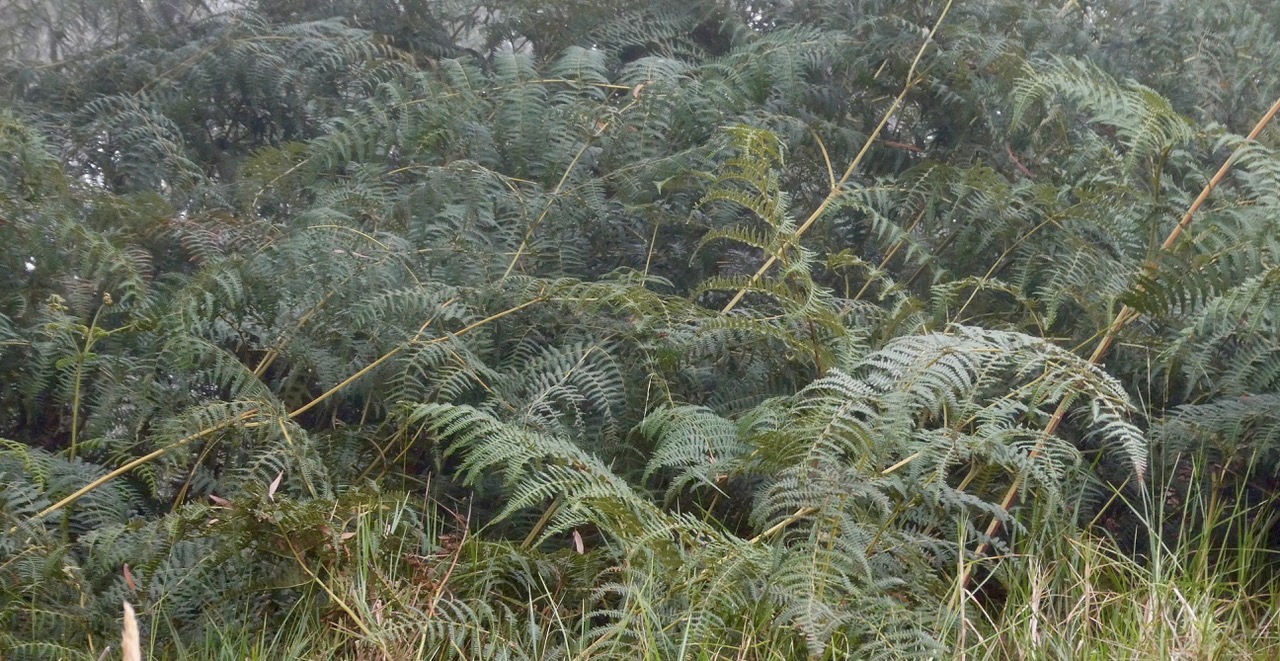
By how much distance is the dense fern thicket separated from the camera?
2.10 meters

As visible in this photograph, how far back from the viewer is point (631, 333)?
2.67 metres

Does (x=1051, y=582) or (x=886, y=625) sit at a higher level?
(x=886, y=625)

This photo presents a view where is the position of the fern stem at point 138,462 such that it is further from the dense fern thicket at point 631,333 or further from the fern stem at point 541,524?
the fern stem at point 541,524

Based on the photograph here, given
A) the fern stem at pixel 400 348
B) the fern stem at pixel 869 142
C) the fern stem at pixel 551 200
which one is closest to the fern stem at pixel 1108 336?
the fern stem at pixel 869 142

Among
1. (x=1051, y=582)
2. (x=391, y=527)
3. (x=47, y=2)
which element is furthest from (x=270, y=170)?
(x=1051, y=582)

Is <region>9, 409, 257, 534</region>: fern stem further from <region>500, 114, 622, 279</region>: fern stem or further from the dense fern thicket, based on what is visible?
<region>500, 114, 622, 279</region>: fern stem

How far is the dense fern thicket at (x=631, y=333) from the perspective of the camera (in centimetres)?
210

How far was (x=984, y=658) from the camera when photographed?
6.68 ft

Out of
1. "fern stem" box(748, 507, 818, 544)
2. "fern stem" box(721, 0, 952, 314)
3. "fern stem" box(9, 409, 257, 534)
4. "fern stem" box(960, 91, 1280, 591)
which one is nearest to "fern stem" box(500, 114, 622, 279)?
"fern stem" box(721, 0, 952, 314)

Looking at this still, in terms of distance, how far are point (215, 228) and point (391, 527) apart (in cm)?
108

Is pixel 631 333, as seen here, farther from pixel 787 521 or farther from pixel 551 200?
pixel 787 521

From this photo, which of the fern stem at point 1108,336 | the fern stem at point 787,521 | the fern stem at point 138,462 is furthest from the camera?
the fern stem at point 1108,336

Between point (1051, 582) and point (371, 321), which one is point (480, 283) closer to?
point (371, 321)

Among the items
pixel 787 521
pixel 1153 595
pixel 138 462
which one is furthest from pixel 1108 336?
pixel 138 462
